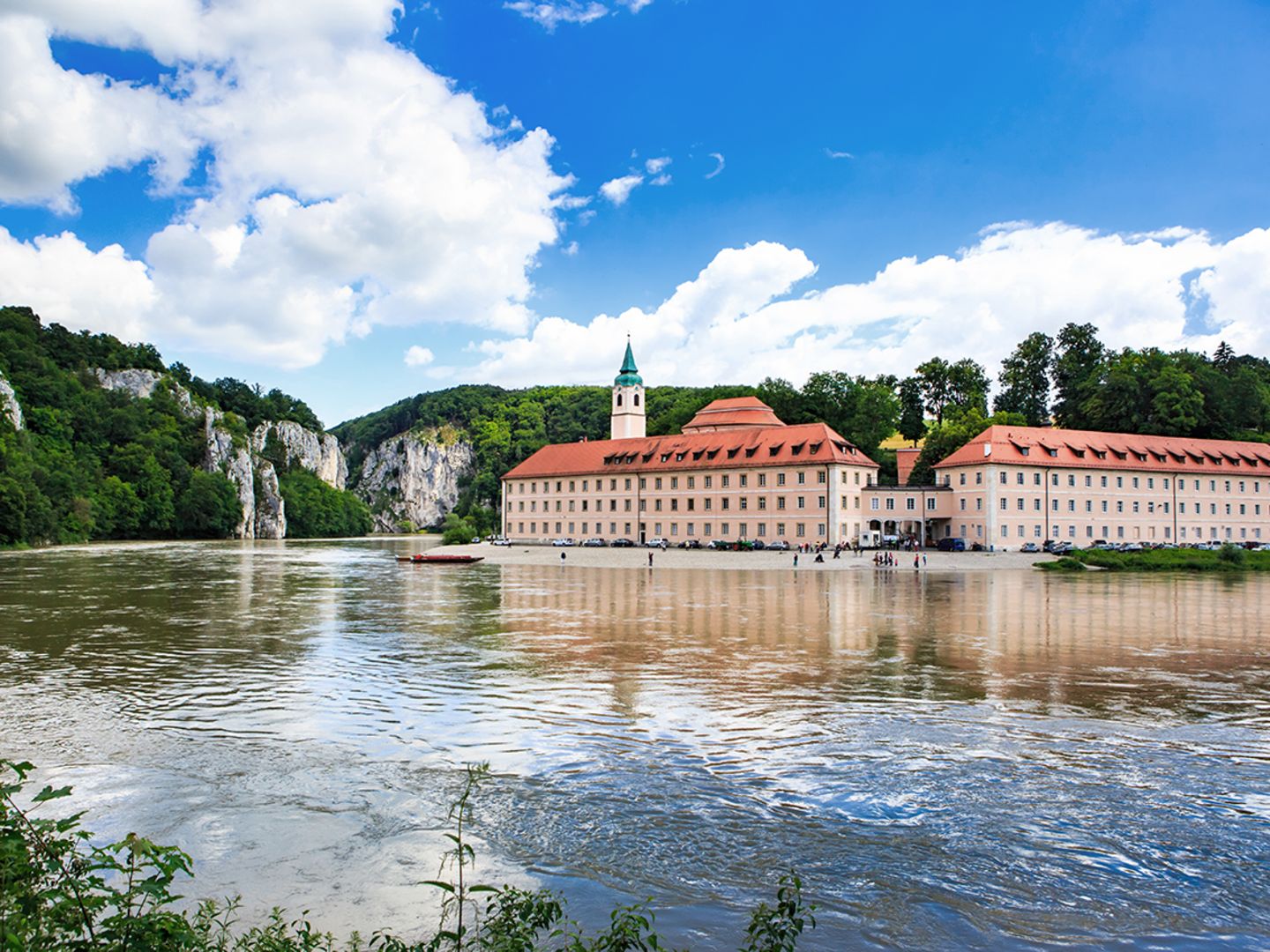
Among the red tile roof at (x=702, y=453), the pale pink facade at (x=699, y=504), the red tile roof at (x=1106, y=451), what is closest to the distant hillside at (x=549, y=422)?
the pale pink facade at (x=699, y=504)

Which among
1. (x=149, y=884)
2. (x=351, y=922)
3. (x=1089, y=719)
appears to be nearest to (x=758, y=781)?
(x=351, y=922)

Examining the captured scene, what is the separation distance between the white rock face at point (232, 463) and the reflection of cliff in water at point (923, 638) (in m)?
113

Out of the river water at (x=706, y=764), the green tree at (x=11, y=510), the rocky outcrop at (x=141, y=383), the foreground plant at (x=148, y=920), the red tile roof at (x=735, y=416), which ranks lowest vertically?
the river water at (x=706, y=764)

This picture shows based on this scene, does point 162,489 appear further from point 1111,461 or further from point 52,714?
point 52,714

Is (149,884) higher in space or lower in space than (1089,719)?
higher

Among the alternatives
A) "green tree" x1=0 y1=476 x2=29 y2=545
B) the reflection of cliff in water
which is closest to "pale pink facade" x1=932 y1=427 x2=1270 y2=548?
the reflection of cliff in water

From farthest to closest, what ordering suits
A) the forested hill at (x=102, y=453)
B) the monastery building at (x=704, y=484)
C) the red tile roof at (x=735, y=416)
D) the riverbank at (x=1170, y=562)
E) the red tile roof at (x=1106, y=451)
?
the red tile roof at (x=735, y=416) < the forested hill at (x=102, y=453) < the monastery building at (x=704, y=484) < the red tile roof at (x=1106, y=451) < the riverbank at (x=1170, y=562)

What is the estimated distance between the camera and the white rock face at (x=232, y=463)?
14250cm

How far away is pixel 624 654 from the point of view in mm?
21469

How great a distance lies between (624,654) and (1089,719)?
10137 millimetres

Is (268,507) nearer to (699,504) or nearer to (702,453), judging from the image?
(702,453)

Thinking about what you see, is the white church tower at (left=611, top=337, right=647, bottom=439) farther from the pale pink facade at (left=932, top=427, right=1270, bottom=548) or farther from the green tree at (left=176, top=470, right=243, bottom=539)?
the green tree at (left=176, top=470, right=243, bottom=539)

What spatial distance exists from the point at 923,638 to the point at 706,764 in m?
14.2

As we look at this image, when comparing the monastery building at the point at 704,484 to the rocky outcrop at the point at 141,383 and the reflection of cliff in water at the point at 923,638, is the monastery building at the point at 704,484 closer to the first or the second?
the reflection of cliff in water at the point at 923,638
